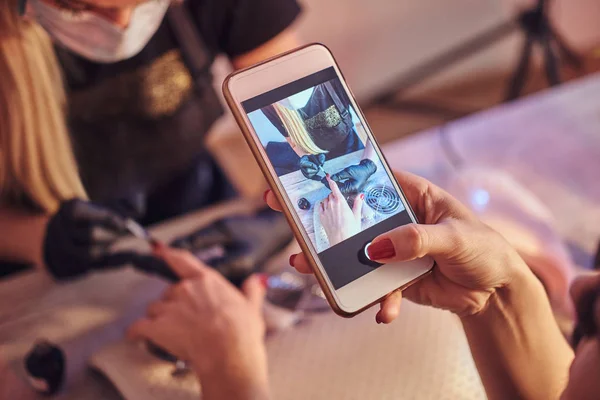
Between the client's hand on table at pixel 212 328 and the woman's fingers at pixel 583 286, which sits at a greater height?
the client's hand on table at pixel 212 328

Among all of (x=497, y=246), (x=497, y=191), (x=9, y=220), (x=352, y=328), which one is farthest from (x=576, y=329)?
(x=9, y=220)

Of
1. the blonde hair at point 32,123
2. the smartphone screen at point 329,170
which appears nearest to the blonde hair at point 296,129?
the smartphone screen at point 329,170

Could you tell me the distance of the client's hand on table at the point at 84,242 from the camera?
25.1 inches

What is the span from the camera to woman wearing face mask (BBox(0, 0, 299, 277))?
0.64 metres

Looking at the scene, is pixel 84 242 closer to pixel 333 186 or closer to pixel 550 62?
pixel 333 186

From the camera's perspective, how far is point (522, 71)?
1.42 metres

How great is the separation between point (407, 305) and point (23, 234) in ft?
1.55

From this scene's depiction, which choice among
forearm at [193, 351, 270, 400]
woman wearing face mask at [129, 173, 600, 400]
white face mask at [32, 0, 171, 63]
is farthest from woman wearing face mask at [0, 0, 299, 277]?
woman wearing face mask at [129, 173, 600, 400]

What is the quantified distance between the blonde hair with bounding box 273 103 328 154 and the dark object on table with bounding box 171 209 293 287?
0.27 m

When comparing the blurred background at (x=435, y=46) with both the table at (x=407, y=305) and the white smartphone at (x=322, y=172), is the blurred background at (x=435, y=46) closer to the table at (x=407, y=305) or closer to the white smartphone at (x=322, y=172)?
the table at (x=407, y=305)

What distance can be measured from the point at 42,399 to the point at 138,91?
1.23 feet

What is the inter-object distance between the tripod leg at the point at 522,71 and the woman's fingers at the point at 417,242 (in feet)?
3.70

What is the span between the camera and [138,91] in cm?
75

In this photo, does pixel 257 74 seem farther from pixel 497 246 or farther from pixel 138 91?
pixel 138 91
